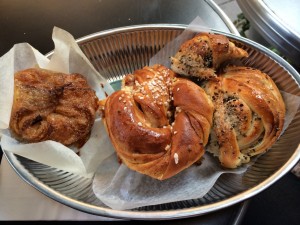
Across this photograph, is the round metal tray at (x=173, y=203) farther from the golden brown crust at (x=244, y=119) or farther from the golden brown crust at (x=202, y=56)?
the golden brown crust at (x=202, y=56)

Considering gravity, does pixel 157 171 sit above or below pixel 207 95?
below

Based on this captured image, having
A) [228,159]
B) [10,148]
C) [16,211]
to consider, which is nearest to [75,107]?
[10,148]

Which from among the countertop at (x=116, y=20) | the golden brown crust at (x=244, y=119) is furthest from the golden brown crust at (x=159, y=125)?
the countertop at (x=116, y=20)

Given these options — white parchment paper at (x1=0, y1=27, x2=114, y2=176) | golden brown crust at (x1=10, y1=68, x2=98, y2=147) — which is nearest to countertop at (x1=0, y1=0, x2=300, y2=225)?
white parchment paper at (x1=0, y1=27, x2=114, y2=176)

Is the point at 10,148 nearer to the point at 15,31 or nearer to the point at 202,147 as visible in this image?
the point at 202,147

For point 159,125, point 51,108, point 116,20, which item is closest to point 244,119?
point 159,125

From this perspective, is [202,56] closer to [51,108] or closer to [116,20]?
[51,108]
